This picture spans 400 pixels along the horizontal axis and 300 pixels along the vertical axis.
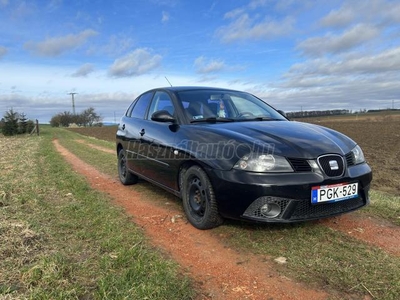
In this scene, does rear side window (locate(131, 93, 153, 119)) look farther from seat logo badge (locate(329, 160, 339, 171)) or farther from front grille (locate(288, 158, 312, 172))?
seat logo badge (locate(329, 160, 339, 171))

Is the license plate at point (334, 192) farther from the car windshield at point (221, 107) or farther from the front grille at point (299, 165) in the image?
the car windshield at point (221, 107)

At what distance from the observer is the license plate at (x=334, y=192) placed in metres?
3.00

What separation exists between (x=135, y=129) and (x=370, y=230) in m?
3.56

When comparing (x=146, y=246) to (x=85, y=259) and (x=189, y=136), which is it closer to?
(x=85, y=259)

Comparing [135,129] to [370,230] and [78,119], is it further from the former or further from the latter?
[78,119]

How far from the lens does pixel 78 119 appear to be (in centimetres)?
8331

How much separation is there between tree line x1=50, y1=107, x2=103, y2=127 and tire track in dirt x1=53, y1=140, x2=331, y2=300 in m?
82.3

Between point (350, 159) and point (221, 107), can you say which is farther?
point (221, 107)

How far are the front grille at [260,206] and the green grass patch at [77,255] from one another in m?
0.83

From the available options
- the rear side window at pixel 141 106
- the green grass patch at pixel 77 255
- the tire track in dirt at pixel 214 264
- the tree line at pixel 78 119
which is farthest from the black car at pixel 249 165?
the tree line at pixel 78 119

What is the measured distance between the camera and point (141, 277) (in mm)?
2469

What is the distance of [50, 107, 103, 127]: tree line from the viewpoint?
79.5 metres

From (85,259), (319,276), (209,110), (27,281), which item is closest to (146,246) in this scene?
(85,259)

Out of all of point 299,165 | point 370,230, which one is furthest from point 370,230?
point 299,165
